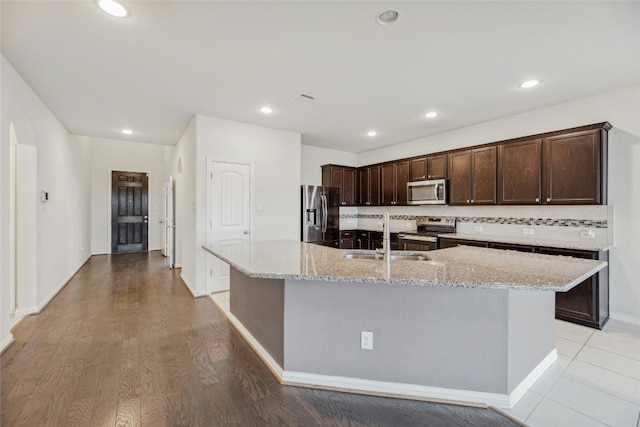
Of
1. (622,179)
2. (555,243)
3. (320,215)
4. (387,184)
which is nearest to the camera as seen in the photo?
(622,179)

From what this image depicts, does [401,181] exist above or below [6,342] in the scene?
above

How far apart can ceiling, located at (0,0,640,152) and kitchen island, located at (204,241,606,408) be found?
66.8 inches

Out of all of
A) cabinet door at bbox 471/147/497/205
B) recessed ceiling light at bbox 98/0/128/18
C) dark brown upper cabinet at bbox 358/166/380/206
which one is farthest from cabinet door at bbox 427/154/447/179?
recessed ceiling light at bbox 98/0/128/18

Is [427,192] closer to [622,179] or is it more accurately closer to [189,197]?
[622,179]

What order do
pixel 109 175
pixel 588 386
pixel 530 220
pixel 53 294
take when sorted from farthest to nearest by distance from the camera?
1. pixel 109 175
2. pixel 53 294
3. pixel 530 220
4. pixel 588 386

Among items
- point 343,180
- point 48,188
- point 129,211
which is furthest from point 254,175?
point 129,211

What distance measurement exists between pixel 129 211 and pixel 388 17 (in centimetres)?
859

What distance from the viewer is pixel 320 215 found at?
17.6 feet

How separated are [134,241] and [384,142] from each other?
735 cm

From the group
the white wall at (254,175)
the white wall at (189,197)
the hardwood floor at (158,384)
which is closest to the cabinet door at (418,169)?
the white wall at (254,175)

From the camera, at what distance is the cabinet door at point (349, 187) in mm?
6176

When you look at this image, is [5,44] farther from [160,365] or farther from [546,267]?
[546,267]

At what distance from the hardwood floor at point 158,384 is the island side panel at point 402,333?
0.57ft

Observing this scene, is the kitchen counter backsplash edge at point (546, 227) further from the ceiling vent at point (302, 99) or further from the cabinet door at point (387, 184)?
the ceiling vent at point (302, 99)
